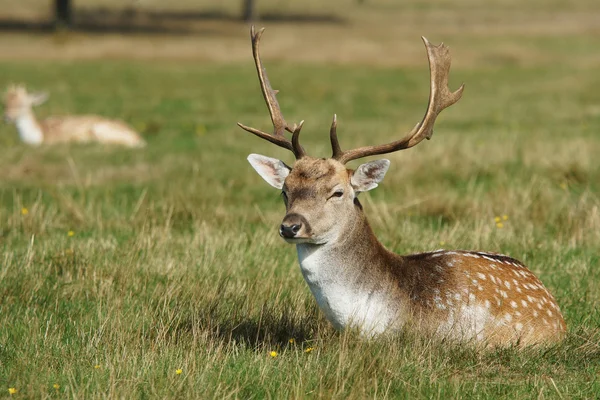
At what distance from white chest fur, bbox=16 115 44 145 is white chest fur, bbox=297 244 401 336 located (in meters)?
10.9

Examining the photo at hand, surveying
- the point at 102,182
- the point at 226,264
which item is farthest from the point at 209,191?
the point at 226,264

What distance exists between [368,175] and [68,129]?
1080 centimetres

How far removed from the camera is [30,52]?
32.3 meters

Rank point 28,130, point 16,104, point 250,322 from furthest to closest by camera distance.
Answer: point 16,104 < point 28,130 < point 250,322

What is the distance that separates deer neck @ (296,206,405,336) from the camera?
5305mm

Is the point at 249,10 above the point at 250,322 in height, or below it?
above

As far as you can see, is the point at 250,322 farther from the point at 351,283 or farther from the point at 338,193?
the point at 338,193

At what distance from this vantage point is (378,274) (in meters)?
5.49

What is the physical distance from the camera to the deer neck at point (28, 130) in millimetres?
15414

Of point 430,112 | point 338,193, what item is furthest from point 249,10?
point 338,193

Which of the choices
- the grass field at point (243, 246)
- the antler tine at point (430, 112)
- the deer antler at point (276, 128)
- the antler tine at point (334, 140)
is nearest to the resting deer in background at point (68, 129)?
the grass field at point (243, 246)

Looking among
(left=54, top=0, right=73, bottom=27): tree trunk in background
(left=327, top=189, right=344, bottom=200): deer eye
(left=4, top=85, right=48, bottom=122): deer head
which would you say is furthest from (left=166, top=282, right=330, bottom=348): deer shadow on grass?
(left=54, top=0, right=73, bottom=27): tree trunk in background

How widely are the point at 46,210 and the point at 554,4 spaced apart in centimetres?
6681

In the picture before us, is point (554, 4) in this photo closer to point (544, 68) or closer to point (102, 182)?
point (544, 68)
